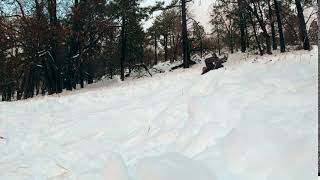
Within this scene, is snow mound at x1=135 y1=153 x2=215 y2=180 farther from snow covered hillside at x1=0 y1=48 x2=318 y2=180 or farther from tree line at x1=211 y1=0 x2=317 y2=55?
tree line at x1=211 y1=0 x2=317 y2=55

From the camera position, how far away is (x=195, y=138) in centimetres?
548

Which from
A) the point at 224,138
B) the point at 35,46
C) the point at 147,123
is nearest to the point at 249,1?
the point at 35,46

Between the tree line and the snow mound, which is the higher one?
the tree line

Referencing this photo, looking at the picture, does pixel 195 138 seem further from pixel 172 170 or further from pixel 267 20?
pixel 267 20

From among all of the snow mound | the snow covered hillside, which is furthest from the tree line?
the snow mound

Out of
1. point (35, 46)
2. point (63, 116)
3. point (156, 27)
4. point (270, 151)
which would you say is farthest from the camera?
point (156, 27)

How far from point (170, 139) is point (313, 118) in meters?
2.24

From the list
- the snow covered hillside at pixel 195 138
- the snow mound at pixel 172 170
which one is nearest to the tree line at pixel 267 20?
the snow covered hillside at pixel 195 138

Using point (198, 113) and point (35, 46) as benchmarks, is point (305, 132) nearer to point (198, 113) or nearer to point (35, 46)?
point (198, 113)

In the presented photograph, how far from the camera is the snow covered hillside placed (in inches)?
162

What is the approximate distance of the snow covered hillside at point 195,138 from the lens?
4125 millimetres

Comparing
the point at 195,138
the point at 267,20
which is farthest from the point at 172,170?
the point at 267,20

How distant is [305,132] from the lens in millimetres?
4340

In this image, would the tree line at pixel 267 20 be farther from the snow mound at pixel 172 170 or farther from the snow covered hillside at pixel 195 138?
the snow mound at pixel 172 170
